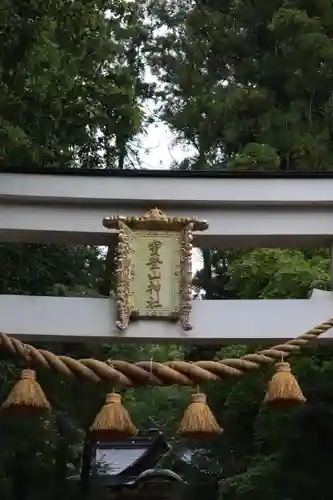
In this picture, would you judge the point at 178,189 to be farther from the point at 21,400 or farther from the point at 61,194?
the point at 21,400

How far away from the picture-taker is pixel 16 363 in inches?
265

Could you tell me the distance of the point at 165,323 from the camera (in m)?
4.51

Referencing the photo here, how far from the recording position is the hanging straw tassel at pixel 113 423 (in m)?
4.11

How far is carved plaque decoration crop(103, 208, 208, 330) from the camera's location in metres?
4.49

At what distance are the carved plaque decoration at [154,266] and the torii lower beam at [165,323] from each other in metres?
0.08

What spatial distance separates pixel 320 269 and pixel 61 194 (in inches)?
109

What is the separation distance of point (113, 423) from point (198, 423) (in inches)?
16.9

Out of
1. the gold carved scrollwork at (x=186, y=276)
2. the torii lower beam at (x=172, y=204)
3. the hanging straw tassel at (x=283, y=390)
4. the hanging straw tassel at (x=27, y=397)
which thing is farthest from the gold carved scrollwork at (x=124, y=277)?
the hanging straw tassel at (x=283, y=390)

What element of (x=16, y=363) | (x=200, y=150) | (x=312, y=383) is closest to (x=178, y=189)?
(x=312, y=383)

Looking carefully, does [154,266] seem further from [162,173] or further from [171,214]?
[162,173]

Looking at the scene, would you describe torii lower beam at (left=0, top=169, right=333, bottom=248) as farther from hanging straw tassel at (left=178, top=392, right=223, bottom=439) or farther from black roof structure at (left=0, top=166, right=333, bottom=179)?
hanging straw tassel at (left=178, top=392, right=223, bottom=439)

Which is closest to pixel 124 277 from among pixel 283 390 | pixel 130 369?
pixel 130 369

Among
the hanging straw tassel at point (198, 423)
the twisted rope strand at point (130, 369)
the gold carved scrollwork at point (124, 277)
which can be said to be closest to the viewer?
the twisted rope strand at point (130, 369)

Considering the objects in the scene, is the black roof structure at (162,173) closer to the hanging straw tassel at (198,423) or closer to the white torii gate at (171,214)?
the white torii gate at (171,214)
